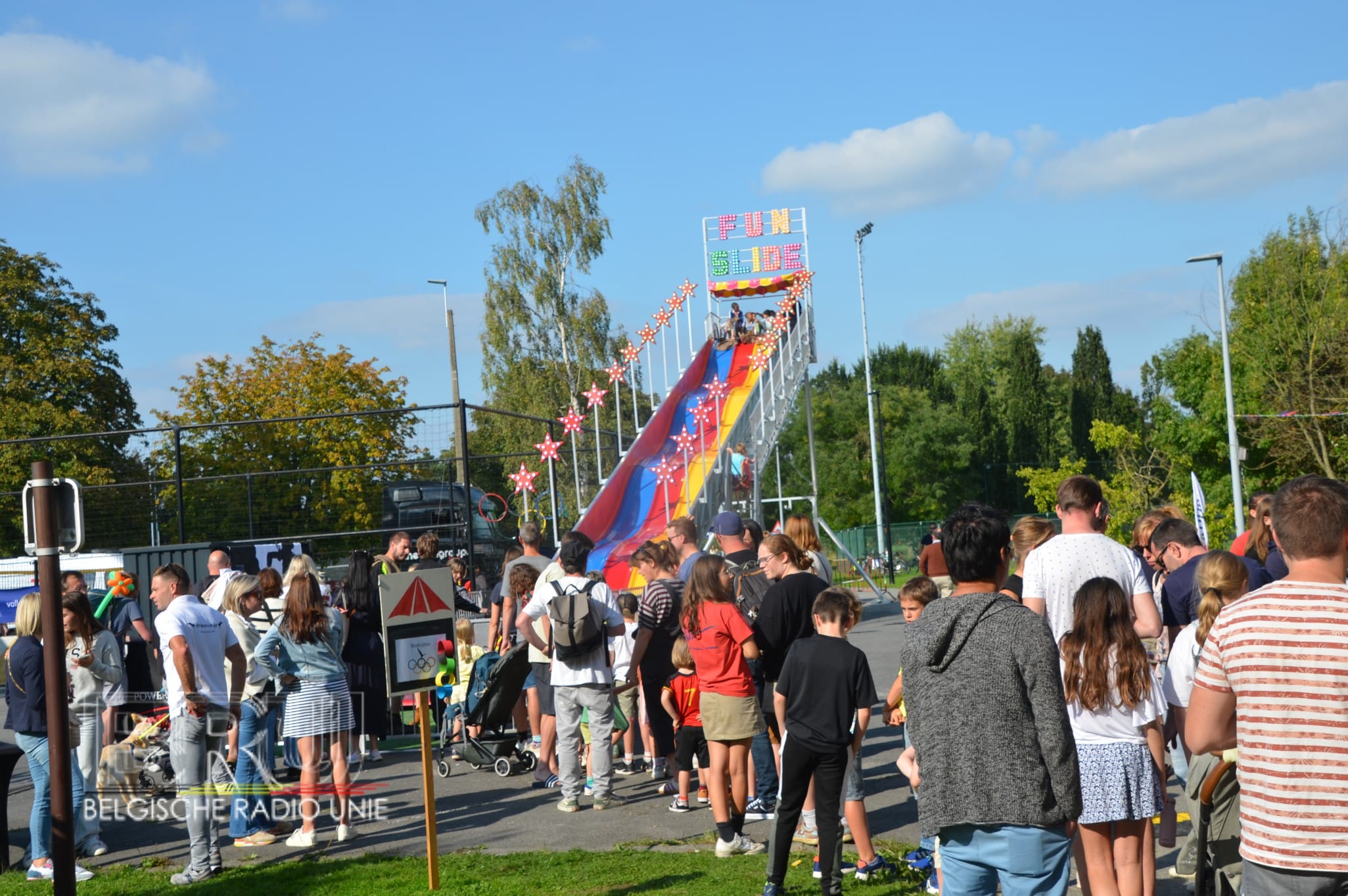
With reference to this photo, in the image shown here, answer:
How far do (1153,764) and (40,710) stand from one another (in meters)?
6.63

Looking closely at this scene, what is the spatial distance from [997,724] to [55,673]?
16.1 feet

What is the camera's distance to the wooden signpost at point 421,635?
689cm

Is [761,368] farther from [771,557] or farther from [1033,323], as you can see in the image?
[1033,323]

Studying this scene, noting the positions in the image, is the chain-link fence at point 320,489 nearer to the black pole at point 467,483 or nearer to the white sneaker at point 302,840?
the black pole at point 467,483

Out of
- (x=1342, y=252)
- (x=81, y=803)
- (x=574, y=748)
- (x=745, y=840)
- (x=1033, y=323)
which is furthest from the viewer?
(x=1033, y=323)

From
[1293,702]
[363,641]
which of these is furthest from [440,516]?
[1293,702]

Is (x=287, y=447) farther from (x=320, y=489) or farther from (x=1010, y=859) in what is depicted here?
(x=1010, y=859)

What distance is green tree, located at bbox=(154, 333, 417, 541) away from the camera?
22172 mm

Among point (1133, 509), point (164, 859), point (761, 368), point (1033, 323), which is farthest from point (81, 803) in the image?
point (1033, 323)

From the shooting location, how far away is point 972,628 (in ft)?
12.3

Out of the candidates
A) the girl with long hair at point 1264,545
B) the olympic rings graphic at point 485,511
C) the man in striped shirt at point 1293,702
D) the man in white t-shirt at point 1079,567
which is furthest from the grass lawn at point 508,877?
the olympic rings graphic at point 485,511

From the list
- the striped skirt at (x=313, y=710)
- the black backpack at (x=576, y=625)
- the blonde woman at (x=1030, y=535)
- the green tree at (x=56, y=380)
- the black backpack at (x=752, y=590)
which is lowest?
the striped skirt at (x=313, y=710)

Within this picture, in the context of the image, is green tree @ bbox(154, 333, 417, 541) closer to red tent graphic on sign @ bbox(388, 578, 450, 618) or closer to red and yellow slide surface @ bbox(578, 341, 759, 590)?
red and yellow slide surface @ bbox(578, 341, 759, 590)

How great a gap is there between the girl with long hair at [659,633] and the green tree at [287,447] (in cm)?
825
